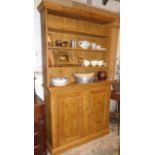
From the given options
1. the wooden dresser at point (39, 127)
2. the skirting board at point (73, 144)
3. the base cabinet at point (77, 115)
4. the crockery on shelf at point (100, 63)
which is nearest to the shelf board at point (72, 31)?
the crockery on shelf at point (100, 63)

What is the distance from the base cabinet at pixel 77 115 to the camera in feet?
7.45

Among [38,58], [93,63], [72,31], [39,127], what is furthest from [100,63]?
[39,127]

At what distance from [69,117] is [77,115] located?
0.15m

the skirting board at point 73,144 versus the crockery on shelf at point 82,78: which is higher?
the crockery on shelf at point 82,78

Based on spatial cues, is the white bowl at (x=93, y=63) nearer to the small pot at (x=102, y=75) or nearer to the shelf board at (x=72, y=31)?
the small pot at (x=102, y=75)

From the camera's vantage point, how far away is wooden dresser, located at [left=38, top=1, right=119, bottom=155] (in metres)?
2.26

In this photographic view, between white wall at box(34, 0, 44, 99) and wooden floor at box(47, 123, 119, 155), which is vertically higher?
white wall at box(34, 0, 44, 99)

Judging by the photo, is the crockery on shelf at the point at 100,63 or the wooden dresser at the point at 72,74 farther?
the crockery on shelf at the point at 100,63

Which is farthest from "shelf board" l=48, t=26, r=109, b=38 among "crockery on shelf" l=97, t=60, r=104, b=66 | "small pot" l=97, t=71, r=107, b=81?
"small pot" l=97, t=71, r=107, b=81

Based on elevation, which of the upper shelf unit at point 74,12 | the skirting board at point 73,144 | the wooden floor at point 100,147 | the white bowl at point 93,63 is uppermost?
the upper shelf unit at point 74,12

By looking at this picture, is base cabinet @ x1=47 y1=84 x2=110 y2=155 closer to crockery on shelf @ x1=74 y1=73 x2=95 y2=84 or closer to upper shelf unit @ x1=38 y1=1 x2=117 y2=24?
crockery on shelf @ x1=74 y1=73 x2=95 y2=84
